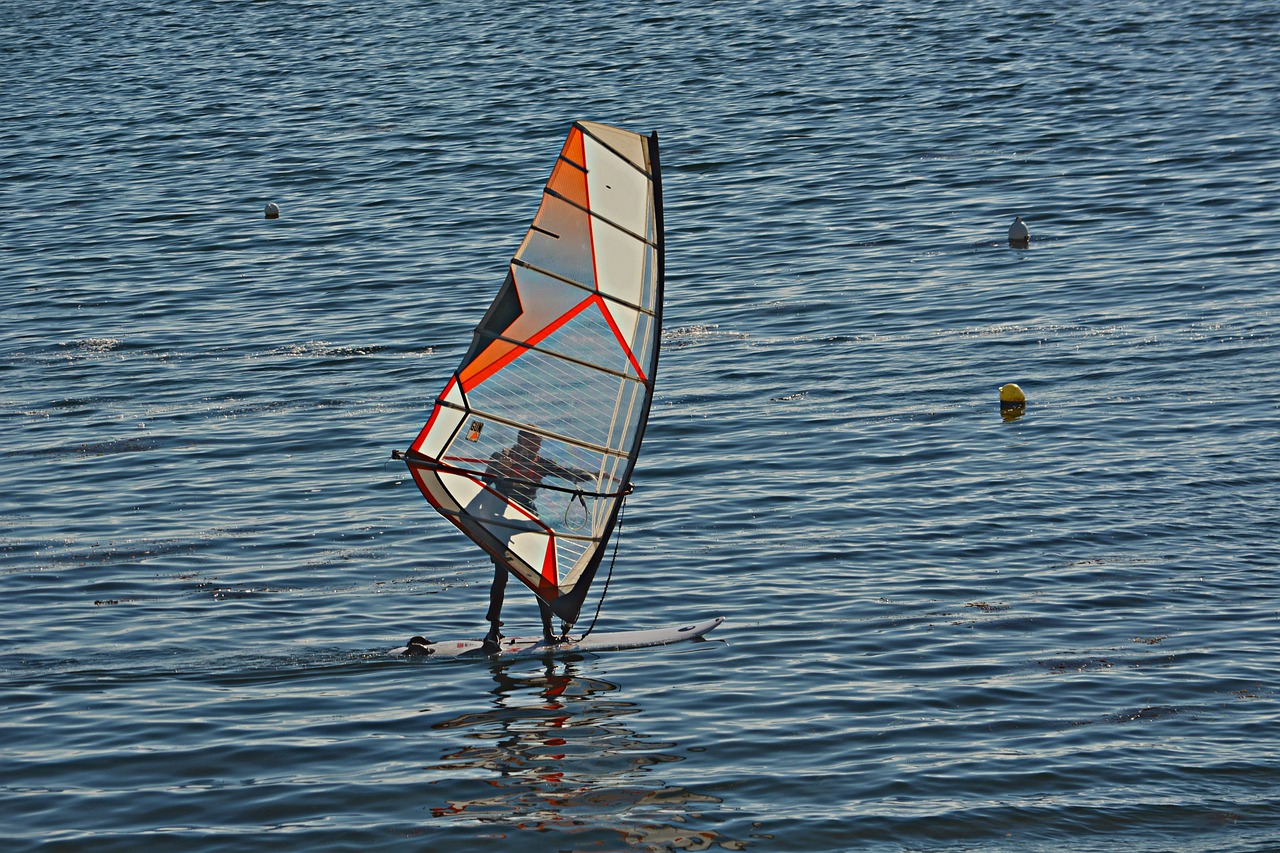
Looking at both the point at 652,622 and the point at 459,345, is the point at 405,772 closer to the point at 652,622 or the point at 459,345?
the point at 652,622

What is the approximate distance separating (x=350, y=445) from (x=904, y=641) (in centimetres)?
802

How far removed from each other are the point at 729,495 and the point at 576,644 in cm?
382

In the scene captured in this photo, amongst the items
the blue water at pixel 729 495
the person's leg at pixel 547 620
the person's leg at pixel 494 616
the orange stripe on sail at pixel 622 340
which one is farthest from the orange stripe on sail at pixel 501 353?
the blue water at pixel 729 495

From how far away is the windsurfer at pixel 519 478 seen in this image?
13070mm

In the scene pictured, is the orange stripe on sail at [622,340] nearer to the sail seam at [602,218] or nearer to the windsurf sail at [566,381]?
the windsurf sail at [566,381]

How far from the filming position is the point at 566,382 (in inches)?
534

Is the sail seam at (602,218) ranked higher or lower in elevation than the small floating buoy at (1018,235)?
higher

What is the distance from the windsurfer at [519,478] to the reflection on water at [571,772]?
596 millimetres

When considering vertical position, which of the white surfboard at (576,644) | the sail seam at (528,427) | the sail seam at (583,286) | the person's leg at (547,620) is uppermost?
the sail seam at (583,286)

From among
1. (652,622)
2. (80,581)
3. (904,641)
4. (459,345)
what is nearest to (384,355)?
(459,345)

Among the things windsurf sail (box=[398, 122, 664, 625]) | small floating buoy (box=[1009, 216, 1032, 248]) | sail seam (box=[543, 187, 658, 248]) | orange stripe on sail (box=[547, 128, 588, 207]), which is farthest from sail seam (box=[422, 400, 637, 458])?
small floating buoy (box=[1009, 216, 1032, 248])

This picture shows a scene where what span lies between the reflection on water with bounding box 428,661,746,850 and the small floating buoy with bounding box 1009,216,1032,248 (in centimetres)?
1541

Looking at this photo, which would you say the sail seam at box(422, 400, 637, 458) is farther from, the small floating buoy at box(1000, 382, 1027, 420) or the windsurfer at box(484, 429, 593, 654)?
the small floating buoy at box(1000, 382, 1027, 420)

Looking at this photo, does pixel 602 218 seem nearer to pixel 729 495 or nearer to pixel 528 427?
pixel 528 427
